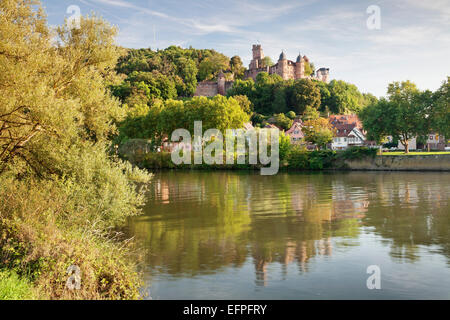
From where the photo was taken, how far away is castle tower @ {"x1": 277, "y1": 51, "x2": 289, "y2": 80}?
547 ft

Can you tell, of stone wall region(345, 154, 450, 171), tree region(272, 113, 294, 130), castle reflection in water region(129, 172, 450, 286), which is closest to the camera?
castle reflection in water region(129, 172, 450, 286)

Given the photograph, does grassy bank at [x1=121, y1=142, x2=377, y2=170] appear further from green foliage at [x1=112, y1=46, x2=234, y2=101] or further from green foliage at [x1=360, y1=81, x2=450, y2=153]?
green foliage at [x1=112, y1=46, x2=234, y2=101]

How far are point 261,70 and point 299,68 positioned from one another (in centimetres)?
1583

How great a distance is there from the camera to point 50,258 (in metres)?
12.1

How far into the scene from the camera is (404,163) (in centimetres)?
6062

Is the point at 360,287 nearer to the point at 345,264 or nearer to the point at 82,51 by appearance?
the point at 345,264

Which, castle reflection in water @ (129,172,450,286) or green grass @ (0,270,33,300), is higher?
green grass @ (0,270,33,300)

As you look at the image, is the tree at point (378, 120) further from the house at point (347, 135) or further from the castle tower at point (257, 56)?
the castle tower at point (257, 56)

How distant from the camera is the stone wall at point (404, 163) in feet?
192

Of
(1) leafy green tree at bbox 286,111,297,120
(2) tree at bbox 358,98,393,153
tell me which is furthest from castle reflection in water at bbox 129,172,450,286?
(1) leafy green tree at bbox 286,111,297,120

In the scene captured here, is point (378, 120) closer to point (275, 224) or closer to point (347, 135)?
point (347, 135)

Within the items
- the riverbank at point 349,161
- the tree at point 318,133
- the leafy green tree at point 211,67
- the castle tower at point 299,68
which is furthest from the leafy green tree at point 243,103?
the castle tower at point 299,68

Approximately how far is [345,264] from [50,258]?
10.3 metres
